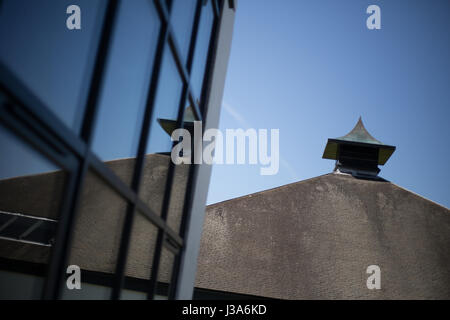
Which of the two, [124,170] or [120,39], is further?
[124,170]

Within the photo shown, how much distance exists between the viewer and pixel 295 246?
15.4 meters

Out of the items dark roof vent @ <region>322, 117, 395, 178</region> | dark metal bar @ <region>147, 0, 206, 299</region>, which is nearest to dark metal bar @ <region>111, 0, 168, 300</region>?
dark metal bar @ <region>147, 0, 206, 299</region>

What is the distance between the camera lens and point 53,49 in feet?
5.09

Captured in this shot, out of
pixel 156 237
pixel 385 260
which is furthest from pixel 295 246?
pixel 156 237

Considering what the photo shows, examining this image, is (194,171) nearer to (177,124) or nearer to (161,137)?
(177,124)

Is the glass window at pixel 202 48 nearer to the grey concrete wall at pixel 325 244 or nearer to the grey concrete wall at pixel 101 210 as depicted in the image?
the grey concrete wall at pixel 101 210

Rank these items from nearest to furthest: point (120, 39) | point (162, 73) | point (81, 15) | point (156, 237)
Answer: point (81, 15), point (120, 39), point (162, 73), point (156, 237)

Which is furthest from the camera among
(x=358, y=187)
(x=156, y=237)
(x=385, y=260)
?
(x=358, y=187)

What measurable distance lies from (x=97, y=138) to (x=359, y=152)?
21.3 meters

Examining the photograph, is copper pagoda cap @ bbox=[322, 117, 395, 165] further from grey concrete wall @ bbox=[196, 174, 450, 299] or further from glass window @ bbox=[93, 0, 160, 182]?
glass window @ bbox=[93, 0, 160, 182]

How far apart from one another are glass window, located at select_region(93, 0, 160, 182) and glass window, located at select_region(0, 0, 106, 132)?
0.17m
